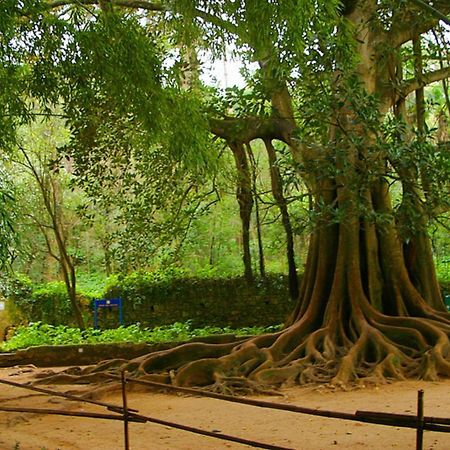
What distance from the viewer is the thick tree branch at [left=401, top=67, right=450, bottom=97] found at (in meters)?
9.19

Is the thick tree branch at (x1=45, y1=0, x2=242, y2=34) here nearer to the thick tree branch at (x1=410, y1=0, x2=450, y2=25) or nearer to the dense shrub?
the thick tree branch at (x1=410, y1=0, x2=450, y2=25)

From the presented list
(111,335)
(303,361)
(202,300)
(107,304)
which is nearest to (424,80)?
(303,361)

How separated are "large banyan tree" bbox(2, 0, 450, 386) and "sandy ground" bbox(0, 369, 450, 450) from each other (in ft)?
1.85

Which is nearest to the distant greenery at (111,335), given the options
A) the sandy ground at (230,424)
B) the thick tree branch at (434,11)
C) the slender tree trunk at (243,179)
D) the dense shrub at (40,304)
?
the slender tree trunk at (243,179)

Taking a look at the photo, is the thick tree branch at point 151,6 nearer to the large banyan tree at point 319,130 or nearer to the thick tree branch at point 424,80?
the large banyan tree at point 319,130

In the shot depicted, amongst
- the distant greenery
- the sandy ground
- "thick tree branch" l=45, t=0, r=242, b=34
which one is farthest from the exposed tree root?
the distant greenery

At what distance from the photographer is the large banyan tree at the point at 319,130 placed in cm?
621

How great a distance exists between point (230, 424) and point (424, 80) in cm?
534

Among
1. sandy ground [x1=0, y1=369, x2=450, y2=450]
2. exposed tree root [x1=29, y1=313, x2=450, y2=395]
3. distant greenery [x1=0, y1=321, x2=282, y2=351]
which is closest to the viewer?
sandy ground [x1=0, y1=369, x2=450, y2=450]

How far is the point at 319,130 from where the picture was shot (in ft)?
25.0

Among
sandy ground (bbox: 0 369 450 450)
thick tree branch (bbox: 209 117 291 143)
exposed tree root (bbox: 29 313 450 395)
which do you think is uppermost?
thick tree branch (bbox: 209 117 291 143)

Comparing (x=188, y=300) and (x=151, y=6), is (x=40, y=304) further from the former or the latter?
(x=151, y=6)

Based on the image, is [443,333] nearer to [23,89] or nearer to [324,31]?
[324,31]

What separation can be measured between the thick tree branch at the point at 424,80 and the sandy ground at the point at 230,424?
3.90 meters
